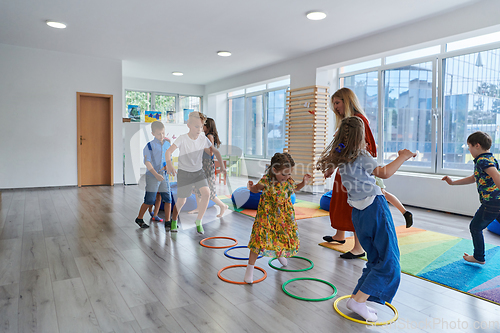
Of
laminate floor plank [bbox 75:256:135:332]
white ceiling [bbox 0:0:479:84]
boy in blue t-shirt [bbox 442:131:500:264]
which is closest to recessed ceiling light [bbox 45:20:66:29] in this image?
white ceiling [bbox 0:0:479:84]

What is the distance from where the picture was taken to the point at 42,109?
7031 millimetres

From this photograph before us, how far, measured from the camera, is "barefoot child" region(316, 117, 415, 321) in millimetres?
1874

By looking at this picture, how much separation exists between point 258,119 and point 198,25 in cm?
503

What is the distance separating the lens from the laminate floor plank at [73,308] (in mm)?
1837

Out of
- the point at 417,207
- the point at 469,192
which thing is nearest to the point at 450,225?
the point at 469,192

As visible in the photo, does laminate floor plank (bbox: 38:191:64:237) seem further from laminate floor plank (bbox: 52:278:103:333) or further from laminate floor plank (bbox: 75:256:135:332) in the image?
laminate floor plank (bbox: 52:278:103:333)

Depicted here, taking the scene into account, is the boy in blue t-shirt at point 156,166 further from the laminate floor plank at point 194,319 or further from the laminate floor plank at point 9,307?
the laminate floor plank at point 194,319

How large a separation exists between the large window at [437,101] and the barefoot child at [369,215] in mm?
3889

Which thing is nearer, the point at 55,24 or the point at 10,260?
the point at 10,260

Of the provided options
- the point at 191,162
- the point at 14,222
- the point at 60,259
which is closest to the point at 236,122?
the point at 191,162

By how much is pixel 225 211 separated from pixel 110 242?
1.90 meters

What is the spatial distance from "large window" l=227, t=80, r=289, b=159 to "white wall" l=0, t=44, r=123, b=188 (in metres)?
4.16

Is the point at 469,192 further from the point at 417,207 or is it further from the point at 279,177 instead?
the point at 279,177

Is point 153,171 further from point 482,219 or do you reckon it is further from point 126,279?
point 482,219
